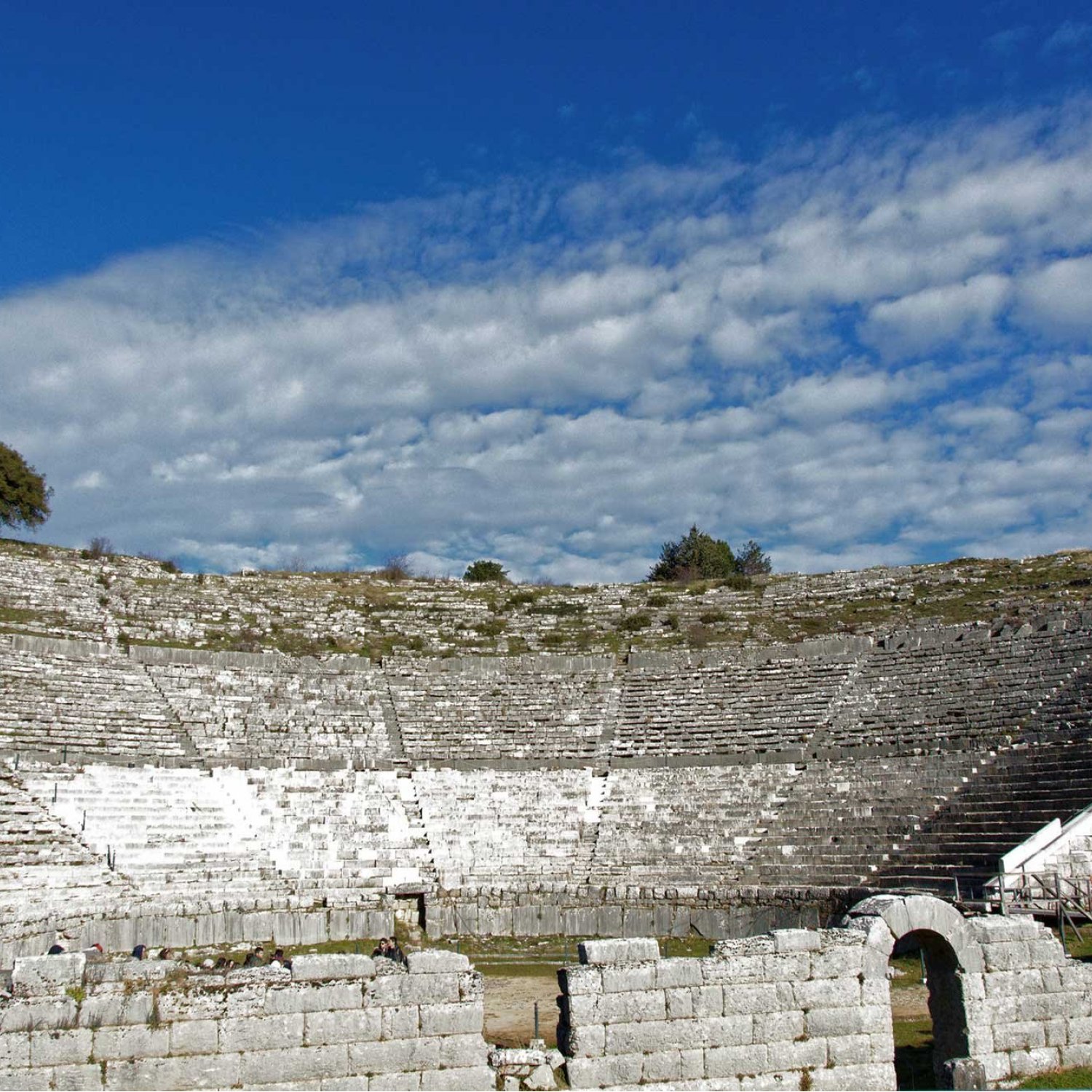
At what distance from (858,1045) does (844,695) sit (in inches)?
864

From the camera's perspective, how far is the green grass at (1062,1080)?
396 inches

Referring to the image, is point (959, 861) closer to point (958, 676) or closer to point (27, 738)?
point (958, 676)

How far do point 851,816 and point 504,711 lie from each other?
11809mm

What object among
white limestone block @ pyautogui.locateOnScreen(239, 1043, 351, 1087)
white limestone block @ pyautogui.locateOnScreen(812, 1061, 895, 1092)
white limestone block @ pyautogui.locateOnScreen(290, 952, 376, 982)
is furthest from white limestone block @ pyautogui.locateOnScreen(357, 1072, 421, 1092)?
white limestone block @ pyautogui.locateOnScreen(812, 1061, 895, 1092)

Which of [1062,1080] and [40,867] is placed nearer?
[1062,1080]

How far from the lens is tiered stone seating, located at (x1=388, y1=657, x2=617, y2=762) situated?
30781 mm

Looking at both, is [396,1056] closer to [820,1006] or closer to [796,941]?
[796,941]

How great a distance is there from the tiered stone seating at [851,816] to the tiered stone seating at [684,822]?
0.57 metres

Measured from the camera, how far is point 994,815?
72.8ft

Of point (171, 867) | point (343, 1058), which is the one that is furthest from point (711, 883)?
point (343, 1058)

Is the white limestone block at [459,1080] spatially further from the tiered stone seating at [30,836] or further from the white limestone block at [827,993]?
the tiered stone seating at [30,836]

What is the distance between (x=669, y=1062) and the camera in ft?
30.8

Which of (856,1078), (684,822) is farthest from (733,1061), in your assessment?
(684,822)

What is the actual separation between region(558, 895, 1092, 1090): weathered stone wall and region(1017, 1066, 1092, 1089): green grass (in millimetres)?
95
